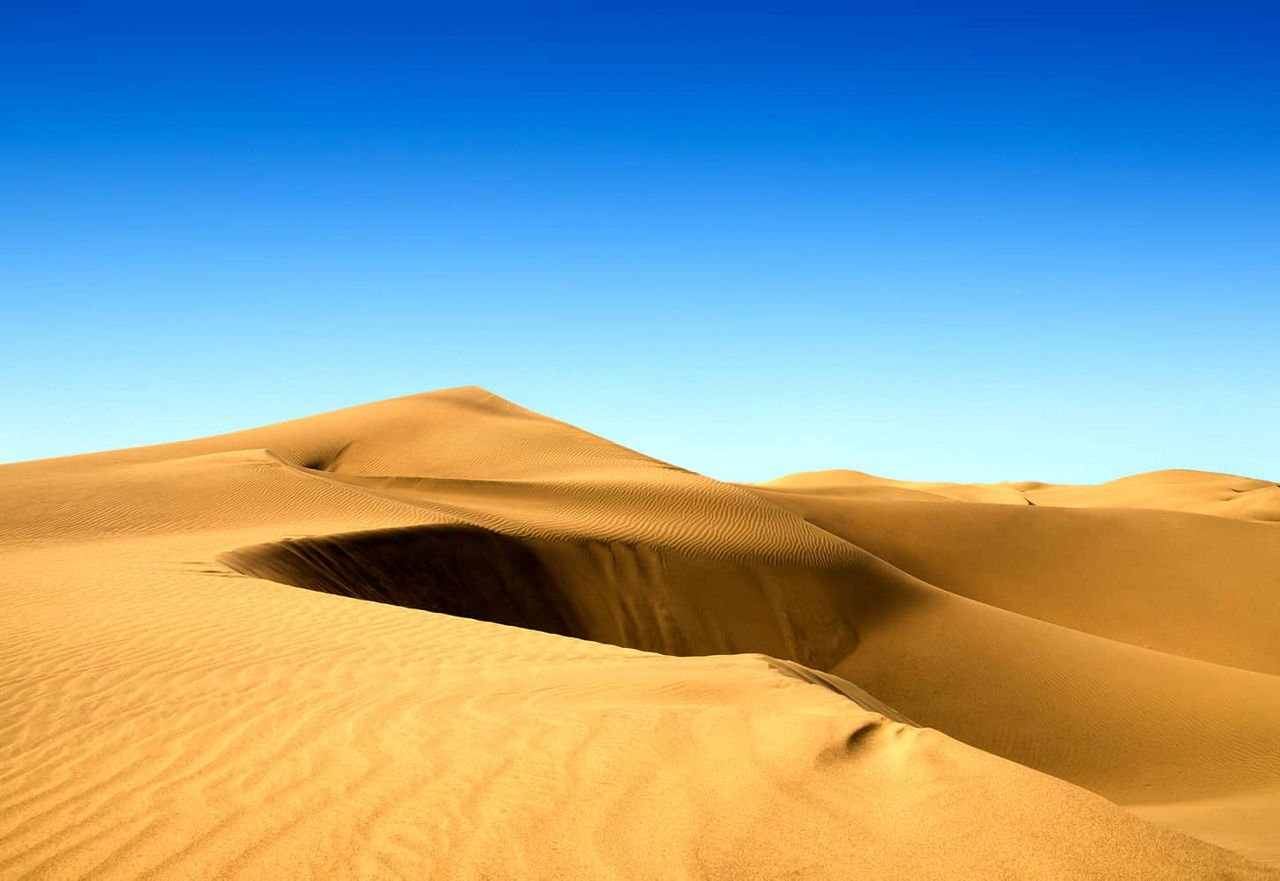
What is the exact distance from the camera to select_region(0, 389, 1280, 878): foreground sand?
137 inches

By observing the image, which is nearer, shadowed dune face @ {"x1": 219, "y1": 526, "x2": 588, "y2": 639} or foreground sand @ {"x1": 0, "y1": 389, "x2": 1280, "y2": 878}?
foreground sand @ {"x1": 0, "y1": 389, "x2": 1280, "y2": 878}

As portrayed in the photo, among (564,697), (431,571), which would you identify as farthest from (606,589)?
(564,697)

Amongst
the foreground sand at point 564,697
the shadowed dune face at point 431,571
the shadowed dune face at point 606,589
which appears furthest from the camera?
the shadowed dune face at point 606,589

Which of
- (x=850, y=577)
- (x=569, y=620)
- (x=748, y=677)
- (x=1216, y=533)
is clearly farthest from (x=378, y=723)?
(x=1216, y=533)

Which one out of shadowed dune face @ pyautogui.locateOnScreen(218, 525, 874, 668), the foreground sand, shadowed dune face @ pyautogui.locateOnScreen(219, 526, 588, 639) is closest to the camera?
the foreground sand

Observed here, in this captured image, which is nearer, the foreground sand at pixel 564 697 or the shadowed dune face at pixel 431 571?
the foreground sand at pixel 564 697

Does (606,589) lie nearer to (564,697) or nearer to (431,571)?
(431,571)

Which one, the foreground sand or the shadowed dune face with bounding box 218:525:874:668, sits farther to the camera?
the shadowed dune face with bounding box 218:525:874:668

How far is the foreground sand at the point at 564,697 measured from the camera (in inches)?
137

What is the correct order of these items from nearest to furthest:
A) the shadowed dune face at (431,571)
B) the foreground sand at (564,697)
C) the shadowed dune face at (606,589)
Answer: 1. the foreground sand at (564,697)
2. the shadowed dune face at (431,571)
3. the shadowed dune face at (606,589)

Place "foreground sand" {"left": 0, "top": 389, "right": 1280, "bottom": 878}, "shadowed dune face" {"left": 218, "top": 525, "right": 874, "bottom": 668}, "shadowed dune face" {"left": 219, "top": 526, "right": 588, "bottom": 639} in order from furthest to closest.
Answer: "shadowed dune face" {"left": 218, "top": 525, "right": 874, "bottom": 668}
"shadowed dune face" {"left": 219, "top": 526, "right": 588, "bottom": 639}
"foreground sand" {"left": 0, "top": 389, "right": 1280, "bottom": 878}

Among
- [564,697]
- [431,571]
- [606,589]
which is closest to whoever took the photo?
[564,697]

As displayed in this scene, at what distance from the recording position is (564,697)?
19.1 feet

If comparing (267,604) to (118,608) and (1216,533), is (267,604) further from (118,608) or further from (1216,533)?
(1216,533)
